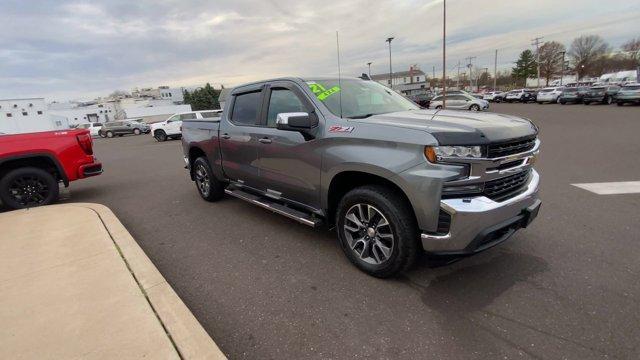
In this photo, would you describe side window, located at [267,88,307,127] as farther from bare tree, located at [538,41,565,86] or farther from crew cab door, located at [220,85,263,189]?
bare tree, located at [538,41,565,86]

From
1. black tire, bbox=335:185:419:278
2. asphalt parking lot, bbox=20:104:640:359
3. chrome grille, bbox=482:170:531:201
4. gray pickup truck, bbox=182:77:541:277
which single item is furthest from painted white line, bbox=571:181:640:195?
black tire, bbox=335:185:419:278

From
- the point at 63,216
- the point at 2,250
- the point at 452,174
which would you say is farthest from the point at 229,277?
the point at 63,216

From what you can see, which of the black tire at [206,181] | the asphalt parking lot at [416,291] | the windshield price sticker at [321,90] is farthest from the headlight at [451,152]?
the black tire at [206,181]

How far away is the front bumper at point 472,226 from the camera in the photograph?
275 cm

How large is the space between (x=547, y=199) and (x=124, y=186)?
8.53 m

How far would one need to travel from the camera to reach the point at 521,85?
88312 mm

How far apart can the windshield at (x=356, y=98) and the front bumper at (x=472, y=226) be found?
137 cm

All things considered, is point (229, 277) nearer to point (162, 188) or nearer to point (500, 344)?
point (500, 344)

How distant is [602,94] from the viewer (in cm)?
2764

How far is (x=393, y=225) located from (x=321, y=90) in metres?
1.70

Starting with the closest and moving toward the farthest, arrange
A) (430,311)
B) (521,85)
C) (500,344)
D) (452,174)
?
(500,344)
(452,174)
(430,311)
(521,85)

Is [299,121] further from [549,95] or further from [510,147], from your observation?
[549,95]

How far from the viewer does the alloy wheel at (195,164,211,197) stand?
19.9 ft

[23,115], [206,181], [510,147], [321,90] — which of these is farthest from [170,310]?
[23,115]
